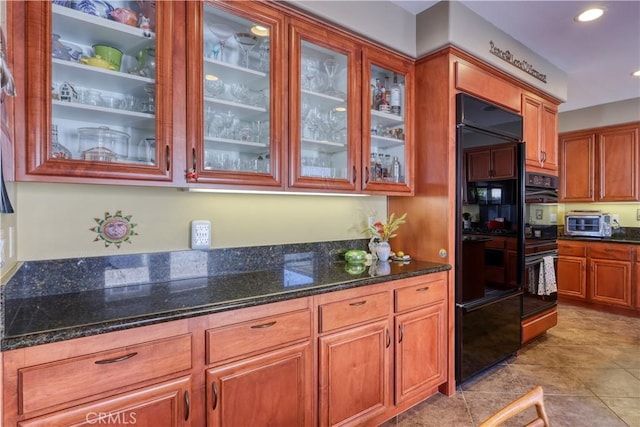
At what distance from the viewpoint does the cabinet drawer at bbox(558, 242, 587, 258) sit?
13.6 feet

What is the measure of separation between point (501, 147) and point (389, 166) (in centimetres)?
93

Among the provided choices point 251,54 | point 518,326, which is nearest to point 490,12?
point 251,54

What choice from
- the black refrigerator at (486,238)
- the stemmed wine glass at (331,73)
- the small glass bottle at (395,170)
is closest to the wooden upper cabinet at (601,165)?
the black refrigerator at (486,238)

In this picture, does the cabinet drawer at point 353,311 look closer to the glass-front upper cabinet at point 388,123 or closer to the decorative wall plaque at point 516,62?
the glass-front upper cabinet at point 388,123

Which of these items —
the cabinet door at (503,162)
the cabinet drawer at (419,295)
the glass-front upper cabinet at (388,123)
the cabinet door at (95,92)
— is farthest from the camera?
the cabinet door at (503,162)

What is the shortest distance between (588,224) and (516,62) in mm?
2870

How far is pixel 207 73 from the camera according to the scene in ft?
5.22

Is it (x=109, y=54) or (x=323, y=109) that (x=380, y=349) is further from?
(x=109, y=54)

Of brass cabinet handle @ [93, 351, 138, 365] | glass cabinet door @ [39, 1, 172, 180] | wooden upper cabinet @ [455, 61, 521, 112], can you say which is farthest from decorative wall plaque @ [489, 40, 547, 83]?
brass cabinet handle @ [93, 351, 138, 365]

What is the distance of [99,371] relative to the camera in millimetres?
1055

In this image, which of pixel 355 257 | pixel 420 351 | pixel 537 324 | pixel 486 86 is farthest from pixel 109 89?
pixel 537 324

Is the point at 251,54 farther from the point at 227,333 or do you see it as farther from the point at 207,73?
the point at 227,333

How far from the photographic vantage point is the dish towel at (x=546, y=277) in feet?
9.61

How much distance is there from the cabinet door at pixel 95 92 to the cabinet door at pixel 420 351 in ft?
5.14
